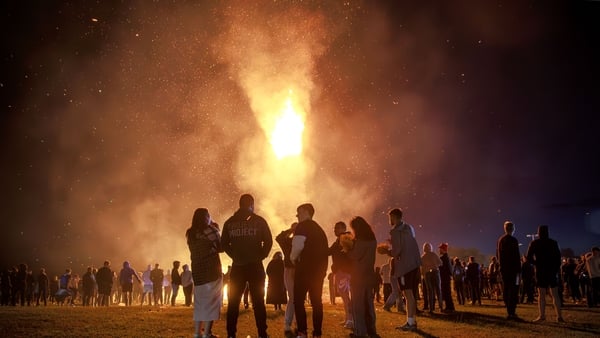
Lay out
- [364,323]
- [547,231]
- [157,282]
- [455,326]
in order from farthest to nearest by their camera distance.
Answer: [157,282] < [547,231] < [455,326] < [364,323]

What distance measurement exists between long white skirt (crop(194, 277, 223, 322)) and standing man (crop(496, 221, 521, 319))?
809 centimetres

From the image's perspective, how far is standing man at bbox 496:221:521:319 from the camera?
483 inches

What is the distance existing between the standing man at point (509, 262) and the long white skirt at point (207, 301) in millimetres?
8086

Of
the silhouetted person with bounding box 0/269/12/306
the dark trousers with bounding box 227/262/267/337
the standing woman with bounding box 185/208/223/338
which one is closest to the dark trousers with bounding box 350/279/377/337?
the dark trousers with bounding box 227/262/267/337

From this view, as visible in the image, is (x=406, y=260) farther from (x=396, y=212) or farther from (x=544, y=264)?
(x=544, y=264)

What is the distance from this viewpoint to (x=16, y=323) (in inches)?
458

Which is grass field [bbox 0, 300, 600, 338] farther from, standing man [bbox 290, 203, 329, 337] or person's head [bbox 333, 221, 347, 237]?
person's head [bbox 333, 221, 347, 237]

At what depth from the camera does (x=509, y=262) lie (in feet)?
40.3

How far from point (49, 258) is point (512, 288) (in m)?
70.9

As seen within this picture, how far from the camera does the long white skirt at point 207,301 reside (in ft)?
28.3

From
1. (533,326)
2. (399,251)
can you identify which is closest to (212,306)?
(399,251)

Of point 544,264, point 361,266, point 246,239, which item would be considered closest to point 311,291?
point 361,266

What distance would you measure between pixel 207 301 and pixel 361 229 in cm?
336

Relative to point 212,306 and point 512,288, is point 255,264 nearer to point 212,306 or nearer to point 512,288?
point 212,306
